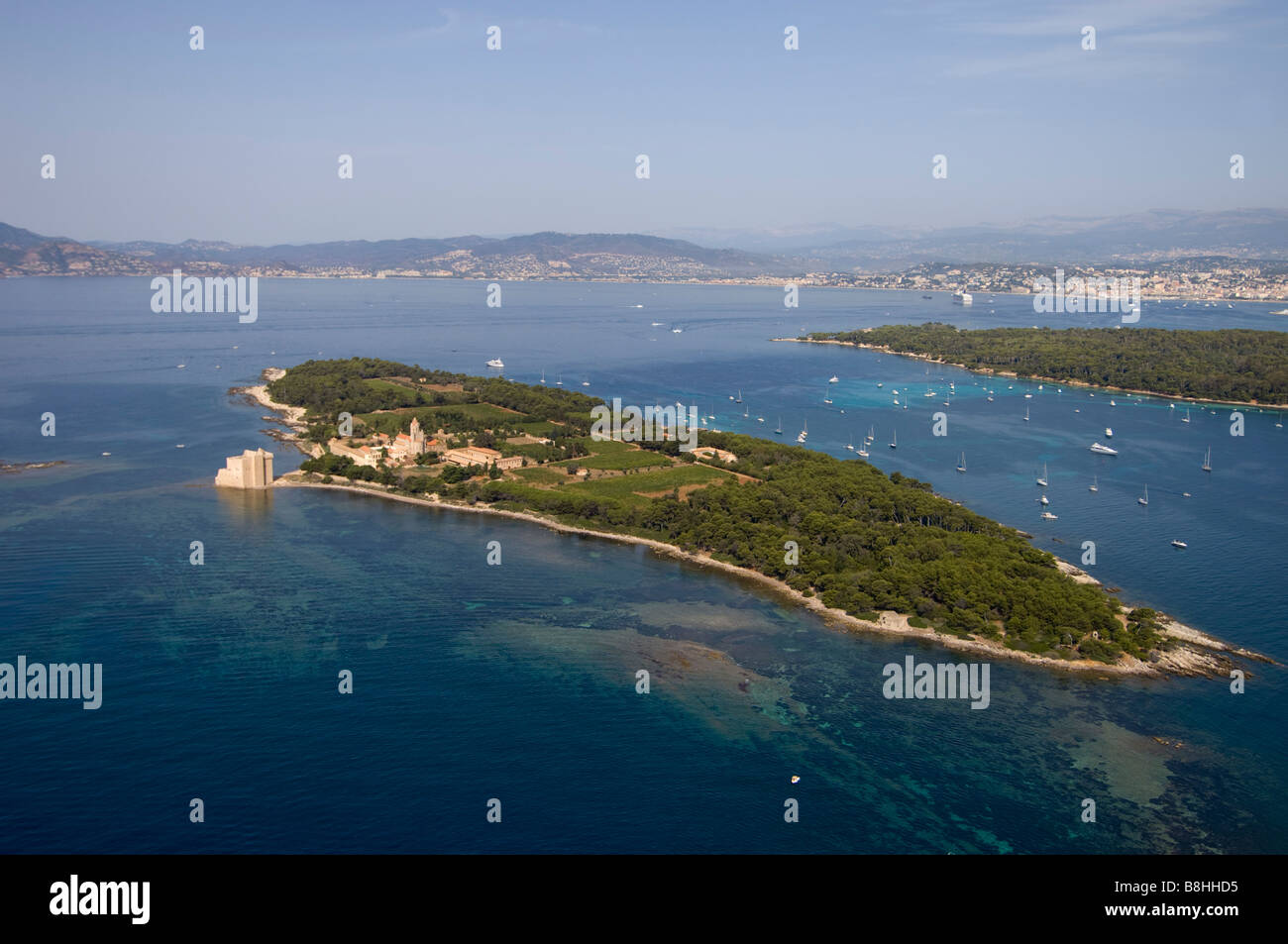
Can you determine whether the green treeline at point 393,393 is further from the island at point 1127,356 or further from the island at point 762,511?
the island at point 1127,356

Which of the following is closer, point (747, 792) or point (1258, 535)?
point (747, 792)

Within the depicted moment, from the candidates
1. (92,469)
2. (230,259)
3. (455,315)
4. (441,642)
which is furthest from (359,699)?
(230,259)

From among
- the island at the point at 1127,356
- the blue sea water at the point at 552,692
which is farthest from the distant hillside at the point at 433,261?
the blue sea water at the point at 552,692

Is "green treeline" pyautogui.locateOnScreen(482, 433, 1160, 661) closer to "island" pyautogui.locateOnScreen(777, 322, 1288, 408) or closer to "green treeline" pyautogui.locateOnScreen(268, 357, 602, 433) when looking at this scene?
"green treeline" pyautogui.locateOnScreen(268, 357, 602, 433)

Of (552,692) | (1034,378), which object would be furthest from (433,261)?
(552,692)

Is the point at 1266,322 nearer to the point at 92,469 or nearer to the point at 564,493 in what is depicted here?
the point at 564,493

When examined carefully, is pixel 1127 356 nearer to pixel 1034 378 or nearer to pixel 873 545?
pixel 1034 378

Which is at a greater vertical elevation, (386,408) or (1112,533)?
(386,408)
